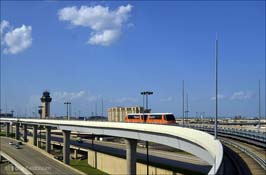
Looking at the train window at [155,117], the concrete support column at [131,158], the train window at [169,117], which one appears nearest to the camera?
the concrete support column at [131,158]

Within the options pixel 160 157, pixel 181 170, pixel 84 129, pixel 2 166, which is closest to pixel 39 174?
pixel 84 129

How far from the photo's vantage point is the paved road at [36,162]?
259 ft

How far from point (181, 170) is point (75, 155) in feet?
194

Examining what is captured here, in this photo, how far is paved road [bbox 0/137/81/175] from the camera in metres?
79.0

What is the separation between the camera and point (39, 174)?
74.3 metres

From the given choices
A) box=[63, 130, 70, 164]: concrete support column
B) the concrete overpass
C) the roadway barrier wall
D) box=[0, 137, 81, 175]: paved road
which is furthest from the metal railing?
box=[63, 130, 70, 164]: concrete support column

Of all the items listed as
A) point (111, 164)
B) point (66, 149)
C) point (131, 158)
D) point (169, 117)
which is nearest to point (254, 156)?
point (131, 158)

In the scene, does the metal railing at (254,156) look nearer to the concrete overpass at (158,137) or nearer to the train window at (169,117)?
the concrete overpass at (158,137)

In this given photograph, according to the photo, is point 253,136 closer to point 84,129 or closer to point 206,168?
point 206,168

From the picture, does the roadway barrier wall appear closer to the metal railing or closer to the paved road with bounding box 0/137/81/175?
the paved road with bounding box 0/137/81/175

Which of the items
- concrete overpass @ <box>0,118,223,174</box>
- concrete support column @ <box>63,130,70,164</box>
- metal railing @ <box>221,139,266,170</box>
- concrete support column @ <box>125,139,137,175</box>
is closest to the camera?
metal railing @ <box>221,139,266,170</box>

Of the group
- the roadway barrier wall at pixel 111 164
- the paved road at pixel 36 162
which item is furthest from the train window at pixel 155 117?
the paved road at pixel 36 162

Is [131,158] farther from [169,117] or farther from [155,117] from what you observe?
[155,117]

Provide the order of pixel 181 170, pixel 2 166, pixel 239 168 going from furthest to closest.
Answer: pixel 2 166
pixel 181 170
pixel 239 168
